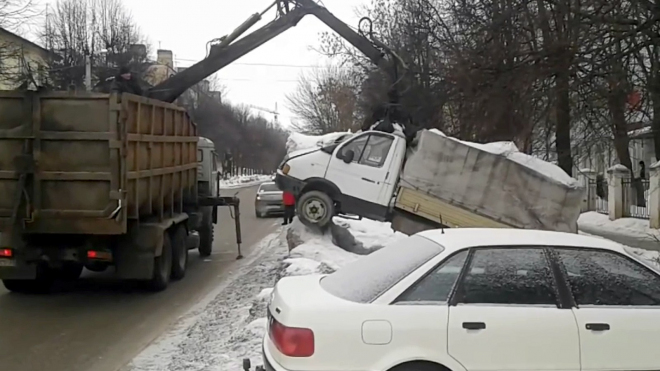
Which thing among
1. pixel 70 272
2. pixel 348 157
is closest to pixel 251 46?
pixel 348 157

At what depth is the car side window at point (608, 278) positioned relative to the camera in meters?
5.02

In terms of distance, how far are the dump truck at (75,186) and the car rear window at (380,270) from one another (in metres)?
5.07

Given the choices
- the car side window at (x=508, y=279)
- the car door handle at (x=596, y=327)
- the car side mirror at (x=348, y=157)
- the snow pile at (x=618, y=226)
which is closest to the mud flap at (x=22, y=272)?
the car side mirror at (x=348, y=157)

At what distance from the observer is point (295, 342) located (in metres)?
4.69

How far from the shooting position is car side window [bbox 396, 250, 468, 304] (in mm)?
4797

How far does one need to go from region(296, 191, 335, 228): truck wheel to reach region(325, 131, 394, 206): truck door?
38cm

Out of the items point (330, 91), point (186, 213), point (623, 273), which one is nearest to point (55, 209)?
point (186, 213)

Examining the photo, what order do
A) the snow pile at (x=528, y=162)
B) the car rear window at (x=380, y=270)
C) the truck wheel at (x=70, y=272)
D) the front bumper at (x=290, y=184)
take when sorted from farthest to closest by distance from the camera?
1. the front bumper at (x=290, y=184)
2. the snow pile at (x=528, y=162)
3. the truck wheel at (x=70, y=272)
4. the car rear window at (x=380, y=270)

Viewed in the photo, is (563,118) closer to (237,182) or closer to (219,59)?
(219,59)

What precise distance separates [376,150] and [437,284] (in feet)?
33.3

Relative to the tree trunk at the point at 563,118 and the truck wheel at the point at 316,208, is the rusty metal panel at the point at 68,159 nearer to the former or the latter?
the truck wheel at the point at 316,208

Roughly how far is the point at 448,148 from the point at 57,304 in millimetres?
7492

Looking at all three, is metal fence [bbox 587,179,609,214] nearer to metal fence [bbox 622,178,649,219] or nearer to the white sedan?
metal fence [bbox 622,178,649,219]

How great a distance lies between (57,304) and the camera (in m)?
10.5
